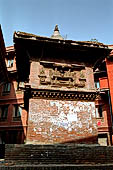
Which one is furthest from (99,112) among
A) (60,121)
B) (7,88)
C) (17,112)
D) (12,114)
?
(60,121)

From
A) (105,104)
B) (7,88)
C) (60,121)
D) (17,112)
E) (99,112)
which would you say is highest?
(7,88)

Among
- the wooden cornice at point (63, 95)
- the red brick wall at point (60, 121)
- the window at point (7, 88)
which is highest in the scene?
the window at point (7, 88)

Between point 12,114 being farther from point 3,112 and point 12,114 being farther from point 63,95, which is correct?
point 63,95

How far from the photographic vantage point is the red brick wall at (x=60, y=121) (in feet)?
25.4

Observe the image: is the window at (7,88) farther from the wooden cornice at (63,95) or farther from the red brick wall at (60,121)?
the red brick wall at (60,121)

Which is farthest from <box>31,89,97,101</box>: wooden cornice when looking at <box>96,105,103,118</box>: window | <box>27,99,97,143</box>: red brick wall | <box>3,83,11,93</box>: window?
<box>3,83,11,93</box>: window

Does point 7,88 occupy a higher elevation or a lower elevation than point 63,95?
higher

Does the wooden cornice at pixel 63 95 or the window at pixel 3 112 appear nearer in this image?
the wooden cornice at pixel 63 95

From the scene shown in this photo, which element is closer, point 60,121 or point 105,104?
point 60,121

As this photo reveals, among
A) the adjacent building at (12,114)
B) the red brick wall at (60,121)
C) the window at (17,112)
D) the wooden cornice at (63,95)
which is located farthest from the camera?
the window at (17,112)

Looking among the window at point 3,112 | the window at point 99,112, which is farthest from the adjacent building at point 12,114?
the window at point 99,112

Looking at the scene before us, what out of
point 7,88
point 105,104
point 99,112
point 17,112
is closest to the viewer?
point 105,104

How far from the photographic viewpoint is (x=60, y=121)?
813 cm

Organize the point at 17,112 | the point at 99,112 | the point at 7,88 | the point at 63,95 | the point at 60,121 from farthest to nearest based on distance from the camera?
the point at 7,88
the point at 17,112
the point at 99,112
the point at 63,95
the point at 60,121
